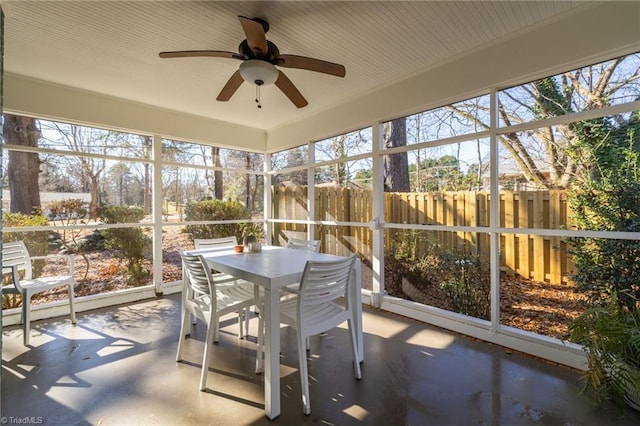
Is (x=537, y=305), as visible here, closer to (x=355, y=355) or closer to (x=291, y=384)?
(x=355, y=355)

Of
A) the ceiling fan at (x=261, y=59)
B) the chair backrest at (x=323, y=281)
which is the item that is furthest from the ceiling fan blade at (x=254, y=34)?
the chair backrest at (x=323, y=281)

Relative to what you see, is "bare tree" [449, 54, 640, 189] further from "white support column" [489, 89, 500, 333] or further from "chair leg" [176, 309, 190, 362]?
"chair leg" [176, 309, 190, 362]

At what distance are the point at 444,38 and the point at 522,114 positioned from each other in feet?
3.21

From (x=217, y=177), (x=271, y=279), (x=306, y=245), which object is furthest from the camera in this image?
(x=217, y=177)

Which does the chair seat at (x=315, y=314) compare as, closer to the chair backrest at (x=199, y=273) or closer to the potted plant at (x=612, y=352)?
the chair backrest at (x=199, y=273)

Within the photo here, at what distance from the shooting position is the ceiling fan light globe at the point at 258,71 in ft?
7.76

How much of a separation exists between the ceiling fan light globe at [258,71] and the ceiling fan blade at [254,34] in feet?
0.28

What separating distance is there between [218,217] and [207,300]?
109 inches

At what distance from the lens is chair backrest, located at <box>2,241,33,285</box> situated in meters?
3.27

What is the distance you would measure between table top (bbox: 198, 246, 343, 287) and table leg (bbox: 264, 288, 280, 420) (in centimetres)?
17

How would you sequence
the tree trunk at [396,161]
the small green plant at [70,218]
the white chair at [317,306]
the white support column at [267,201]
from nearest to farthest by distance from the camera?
1. the white chair at [317,306]
2. the tree trunk at [396,161]
3. the small green plant at [70,218]
4. the white support column at [267,201]

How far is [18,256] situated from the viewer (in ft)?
11.1

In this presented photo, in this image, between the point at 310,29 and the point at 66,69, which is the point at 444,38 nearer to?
the point at 310,29

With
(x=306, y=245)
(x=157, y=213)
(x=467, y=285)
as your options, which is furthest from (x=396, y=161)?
(x=157, y=213)
